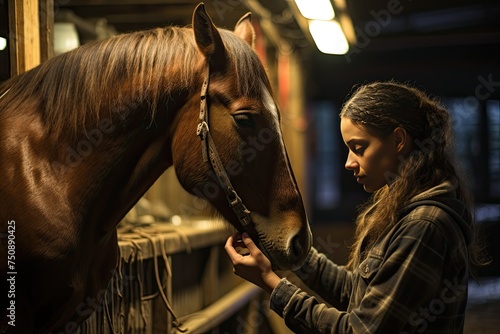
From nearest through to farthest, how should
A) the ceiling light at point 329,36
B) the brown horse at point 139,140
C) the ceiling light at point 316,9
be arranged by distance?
the brown horse at point 139,140 → the ceiling light at point 316,9 → the ceiling light at point 329,36

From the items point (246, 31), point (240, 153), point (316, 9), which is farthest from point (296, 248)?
point (316, 9)

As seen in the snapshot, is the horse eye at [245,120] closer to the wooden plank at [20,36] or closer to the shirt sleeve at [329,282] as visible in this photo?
the shirt sleeve at [329,282]

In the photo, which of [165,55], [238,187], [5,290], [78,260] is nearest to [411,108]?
[238,187]

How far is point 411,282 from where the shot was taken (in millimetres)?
1754

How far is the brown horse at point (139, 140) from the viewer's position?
6.40 feet

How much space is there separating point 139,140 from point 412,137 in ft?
2.73

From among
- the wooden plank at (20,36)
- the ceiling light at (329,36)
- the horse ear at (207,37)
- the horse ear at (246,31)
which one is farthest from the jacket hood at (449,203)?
the ceiling light at (329,36)

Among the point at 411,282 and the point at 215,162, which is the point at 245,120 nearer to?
the point at 215,162

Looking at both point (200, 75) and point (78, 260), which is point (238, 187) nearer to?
point (200, 75)

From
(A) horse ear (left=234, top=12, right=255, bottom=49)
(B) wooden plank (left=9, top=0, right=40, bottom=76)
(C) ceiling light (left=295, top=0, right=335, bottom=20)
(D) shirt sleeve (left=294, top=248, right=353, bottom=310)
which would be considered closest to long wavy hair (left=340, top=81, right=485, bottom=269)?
(D) shirt sleeve (left=294, top=248, right=353, bottom=310)

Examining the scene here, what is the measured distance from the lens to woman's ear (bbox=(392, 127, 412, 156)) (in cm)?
197

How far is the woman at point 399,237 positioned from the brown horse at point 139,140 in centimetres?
16

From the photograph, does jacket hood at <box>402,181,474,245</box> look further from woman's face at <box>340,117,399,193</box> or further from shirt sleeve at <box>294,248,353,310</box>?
shirt sleeve at <box>294,248,353,310</box>

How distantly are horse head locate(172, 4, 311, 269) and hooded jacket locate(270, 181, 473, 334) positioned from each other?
0.59 ft
